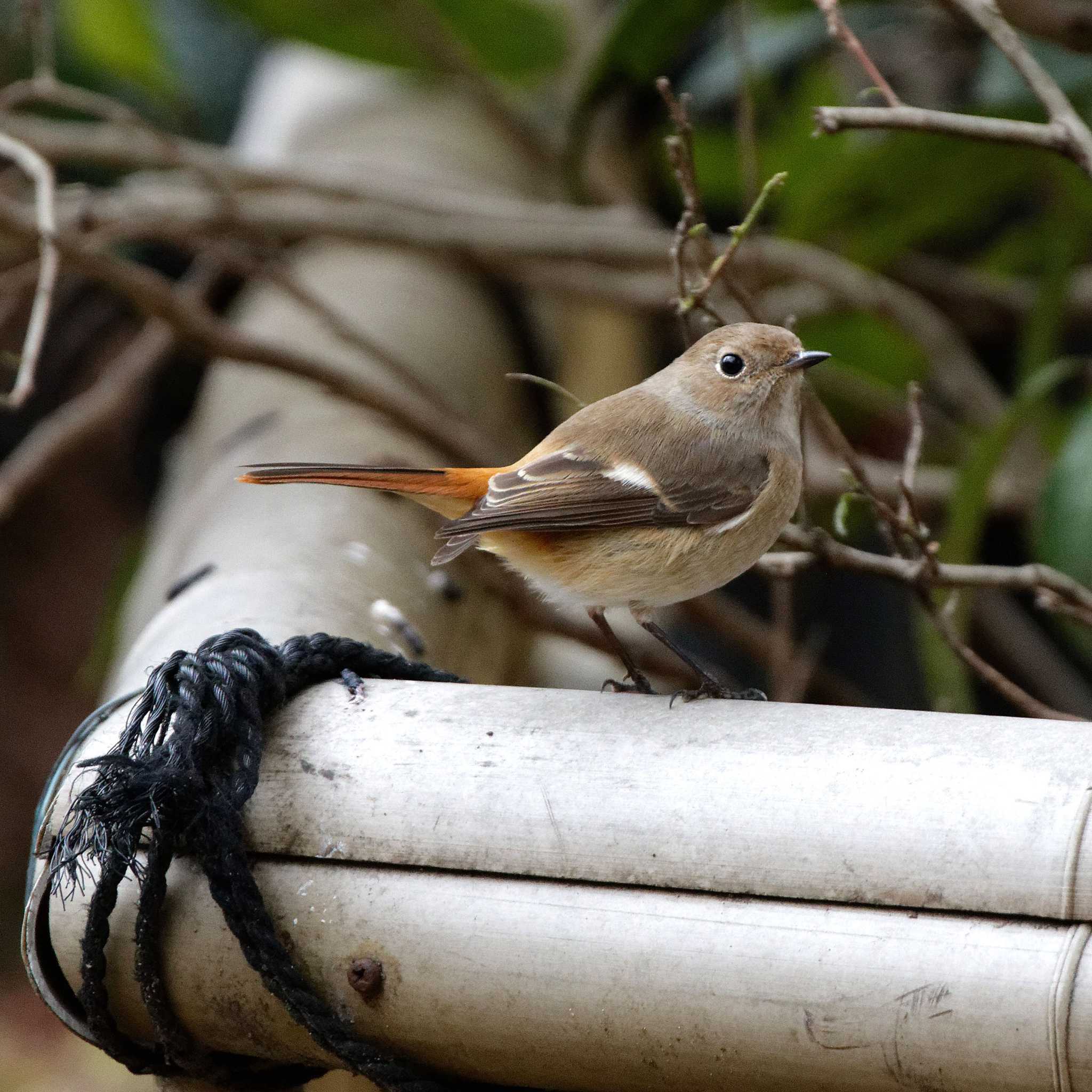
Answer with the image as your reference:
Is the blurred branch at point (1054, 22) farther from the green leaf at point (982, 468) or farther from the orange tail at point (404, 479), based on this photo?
the orange tail at point (404, 479)

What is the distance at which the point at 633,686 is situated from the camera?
181 centimetres

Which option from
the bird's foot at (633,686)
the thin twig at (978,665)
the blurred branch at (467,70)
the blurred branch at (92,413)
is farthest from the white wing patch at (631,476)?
the blurred branch at (467,70)

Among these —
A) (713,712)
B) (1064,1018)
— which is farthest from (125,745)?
(1064,1018)

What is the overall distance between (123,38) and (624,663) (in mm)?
2904

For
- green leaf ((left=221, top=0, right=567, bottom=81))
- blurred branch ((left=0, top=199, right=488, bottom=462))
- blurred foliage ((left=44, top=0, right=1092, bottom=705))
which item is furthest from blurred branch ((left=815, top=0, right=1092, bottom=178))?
green leaf ((left=221, top=0, right=567, bottom=81))

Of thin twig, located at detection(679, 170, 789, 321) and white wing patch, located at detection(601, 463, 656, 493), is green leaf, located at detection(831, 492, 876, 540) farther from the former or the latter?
thin twig, located at detection(679, 170, 789, 321)

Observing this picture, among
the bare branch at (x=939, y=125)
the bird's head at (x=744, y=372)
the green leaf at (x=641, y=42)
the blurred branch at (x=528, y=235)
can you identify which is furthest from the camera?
the green leaf at (x=641, y=42)

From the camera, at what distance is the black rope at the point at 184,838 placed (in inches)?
47.7

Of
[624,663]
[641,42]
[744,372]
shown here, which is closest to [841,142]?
[641,42]

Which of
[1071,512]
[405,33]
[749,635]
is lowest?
[749,635]

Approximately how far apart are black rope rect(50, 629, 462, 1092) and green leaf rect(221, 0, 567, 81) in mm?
2560

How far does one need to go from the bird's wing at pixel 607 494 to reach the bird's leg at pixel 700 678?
7.0 inches

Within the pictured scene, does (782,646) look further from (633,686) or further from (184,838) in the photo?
(184,838)

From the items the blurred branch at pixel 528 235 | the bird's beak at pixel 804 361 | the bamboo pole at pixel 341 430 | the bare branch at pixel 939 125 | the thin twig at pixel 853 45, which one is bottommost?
Result: the bamboo pole at pixel 341 430
